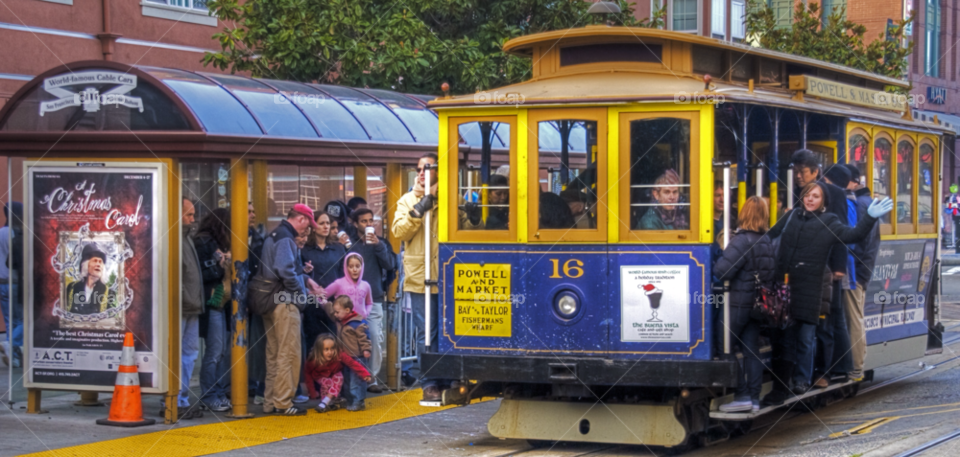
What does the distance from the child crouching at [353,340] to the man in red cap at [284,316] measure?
339 mm

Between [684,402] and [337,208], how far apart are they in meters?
4.55

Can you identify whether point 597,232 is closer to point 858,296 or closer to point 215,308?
point 858,296

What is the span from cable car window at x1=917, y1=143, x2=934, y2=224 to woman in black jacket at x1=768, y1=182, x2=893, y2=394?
9.86 feet

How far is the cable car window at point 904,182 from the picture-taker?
11.3 m

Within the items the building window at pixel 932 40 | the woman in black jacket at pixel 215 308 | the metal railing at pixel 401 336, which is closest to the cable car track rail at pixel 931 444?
the metal railing at pixel 401 336

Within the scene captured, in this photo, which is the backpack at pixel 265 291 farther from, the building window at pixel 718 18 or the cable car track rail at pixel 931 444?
the building window at pixel 718 18

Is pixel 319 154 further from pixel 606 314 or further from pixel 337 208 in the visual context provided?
pixel 606 314

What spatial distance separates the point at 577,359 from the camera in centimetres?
828

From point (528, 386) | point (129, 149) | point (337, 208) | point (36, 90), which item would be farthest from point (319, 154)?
point (528, 386)

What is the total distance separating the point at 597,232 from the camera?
8328 millimetres

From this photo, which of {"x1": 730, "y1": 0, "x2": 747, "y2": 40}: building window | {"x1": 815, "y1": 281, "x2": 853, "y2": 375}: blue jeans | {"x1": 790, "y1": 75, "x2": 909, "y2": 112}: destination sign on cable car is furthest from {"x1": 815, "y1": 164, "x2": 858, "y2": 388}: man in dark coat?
{"x1": 730, "y1": 0, "x2": 747, "y2": 40}: building window

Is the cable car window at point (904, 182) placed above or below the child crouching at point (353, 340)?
above

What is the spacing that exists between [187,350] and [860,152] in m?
6.12

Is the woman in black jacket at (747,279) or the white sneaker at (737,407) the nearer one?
the woman in black jacket at (747,279)
